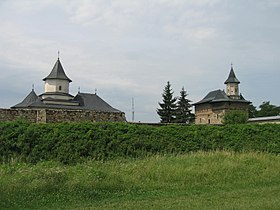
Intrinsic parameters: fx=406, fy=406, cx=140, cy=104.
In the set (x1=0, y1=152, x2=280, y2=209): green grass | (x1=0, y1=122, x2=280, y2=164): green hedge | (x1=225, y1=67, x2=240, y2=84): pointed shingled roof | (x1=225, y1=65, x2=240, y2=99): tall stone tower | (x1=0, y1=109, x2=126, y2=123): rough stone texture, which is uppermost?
(x1=225, y1=67, x2=240, y2=84): pointed shingled roof

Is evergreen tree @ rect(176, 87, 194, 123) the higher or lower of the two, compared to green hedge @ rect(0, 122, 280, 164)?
higher

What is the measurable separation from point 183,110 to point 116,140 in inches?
1817

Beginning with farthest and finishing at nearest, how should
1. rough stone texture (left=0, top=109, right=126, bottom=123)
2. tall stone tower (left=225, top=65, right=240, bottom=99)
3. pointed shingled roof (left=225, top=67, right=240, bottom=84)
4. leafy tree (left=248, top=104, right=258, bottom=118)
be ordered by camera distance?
leafy tree (left=248, top=104, right=258, bottom=118) < pointed shingled roof (left=225, top=67, right=240, bottom=84) < tall stone tower (left=225, top=65, right=240, bottom=99) < rough stone texture (left=0, top=109, right=126, bottom=123)

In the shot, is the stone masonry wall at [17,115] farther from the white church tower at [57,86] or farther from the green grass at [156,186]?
the white church tower at [57,86]

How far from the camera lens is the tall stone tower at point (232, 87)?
72.1 m

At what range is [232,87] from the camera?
73312mm

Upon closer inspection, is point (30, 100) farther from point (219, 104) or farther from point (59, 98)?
point (219, 104)

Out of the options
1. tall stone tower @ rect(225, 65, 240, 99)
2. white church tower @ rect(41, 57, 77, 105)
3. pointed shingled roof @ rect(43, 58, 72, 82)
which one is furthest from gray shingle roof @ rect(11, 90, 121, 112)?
tall stone tower @ rect(225, 65, 240, 99)

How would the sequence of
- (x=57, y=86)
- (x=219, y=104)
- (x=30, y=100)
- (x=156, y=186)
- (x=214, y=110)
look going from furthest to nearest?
(x=214, y=110), (x=219, y=104), (x=57, y=86), (x=30, y=100), (x=156, y=186)

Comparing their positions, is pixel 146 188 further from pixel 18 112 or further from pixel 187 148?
pixel 18 112

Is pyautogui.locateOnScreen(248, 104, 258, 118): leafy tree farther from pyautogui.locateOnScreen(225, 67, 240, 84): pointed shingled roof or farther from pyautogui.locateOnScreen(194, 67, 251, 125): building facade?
pyautogui.locateOnScreen(225, 67, 240, 84): pointed shingled roof

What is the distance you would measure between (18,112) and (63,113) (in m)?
2.17

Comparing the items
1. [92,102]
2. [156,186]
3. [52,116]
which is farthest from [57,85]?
[156,186]

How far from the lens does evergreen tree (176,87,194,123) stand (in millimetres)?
63000
